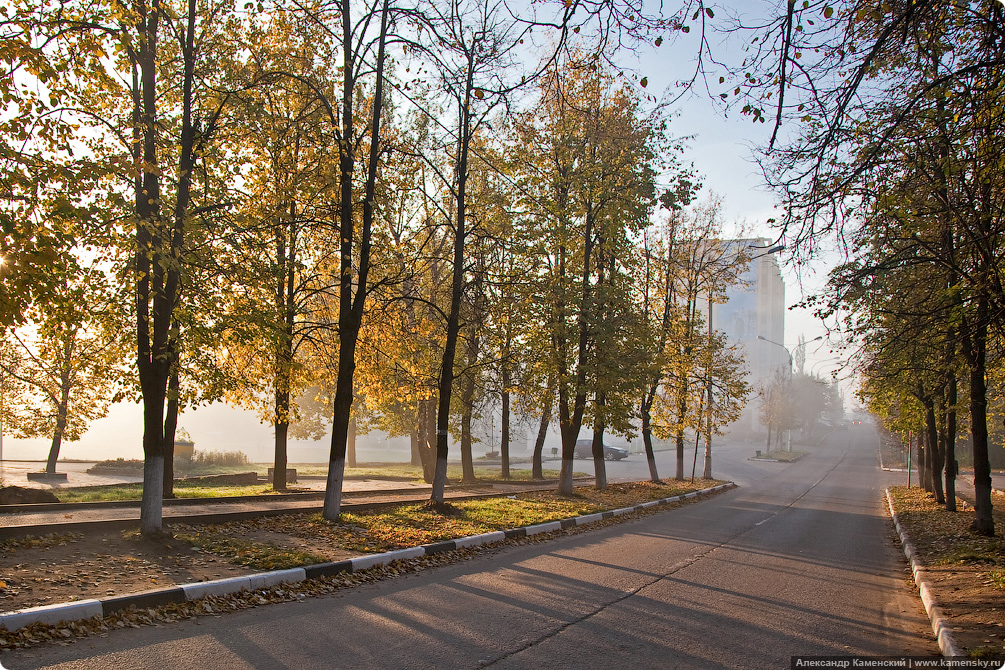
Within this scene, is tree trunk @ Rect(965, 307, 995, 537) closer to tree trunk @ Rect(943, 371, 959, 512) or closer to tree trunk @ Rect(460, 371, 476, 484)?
tree trunk @ Rect(943, 371, 959, 512)

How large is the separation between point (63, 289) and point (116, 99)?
3.30 meters

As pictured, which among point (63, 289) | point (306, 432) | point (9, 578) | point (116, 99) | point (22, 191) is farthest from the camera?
point (306, 432)

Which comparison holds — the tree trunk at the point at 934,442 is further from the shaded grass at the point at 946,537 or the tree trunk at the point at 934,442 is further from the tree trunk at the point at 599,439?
the tree trunk at the point at 599,439

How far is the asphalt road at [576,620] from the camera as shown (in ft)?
16.1

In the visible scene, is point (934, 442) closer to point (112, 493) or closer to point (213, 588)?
point (213, 588)

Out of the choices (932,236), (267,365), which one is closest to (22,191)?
(267,365)

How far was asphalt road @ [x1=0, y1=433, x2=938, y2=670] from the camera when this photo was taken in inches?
193

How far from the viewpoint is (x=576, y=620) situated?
6074 millimetres

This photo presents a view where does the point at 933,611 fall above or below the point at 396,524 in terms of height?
above

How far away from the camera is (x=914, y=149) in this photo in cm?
1032

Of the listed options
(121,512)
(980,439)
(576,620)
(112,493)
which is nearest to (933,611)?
(576,620)

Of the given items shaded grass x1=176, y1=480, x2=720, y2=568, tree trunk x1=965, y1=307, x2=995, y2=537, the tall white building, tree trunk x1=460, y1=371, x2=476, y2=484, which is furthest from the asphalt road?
the tall white building

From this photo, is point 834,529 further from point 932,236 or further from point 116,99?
point 116,99

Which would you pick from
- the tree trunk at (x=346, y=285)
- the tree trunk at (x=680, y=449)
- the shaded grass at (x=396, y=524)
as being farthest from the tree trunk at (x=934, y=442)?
the tree trunk at (x=346, y=285)
